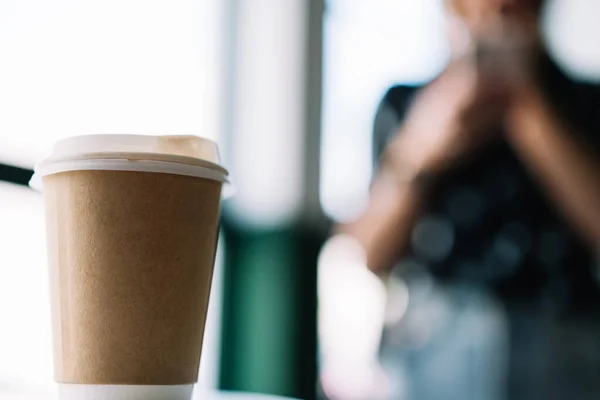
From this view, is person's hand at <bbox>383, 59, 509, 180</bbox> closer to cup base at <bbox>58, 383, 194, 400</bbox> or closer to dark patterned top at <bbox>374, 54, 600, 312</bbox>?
dark patterned top at <bbox>374, 54, 600, 312</bbox>

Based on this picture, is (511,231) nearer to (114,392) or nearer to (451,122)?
(451,122)

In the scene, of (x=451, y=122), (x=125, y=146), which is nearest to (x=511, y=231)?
(x=451, y=122)

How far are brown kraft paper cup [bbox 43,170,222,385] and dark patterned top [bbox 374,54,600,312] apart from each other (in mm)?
992

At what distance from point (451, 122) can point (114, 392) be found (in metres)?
1.03

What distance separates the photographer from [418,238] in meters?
1.43

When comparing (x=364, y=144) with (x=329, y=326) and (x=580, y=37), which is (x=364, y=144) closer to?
(x=329, y=326)

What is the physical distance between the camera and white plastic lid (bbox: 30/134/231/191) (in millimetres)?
458

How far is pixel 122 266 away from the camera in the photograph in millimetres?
457

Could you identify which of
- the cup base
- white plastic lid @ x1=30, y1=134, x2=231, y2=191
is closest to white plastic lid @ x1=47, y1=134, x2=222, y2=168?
white plastic lid @ x1=30, y1=134, x2=231, y2=191

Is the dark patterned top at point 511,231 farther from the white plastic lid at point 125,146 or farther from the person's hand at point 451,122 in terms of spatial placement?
the white plastic lid at point 125,146

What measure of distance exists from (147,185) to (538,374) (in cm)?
112

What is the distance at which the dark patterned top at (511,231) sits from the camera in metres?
1.40

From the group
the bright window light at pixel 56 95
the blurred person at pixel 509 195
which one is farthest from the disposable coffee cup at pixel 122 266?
the blurred person at pixel 509 195

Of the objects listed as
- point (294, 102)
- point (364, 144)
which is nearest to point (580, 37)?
point (364, 144)
